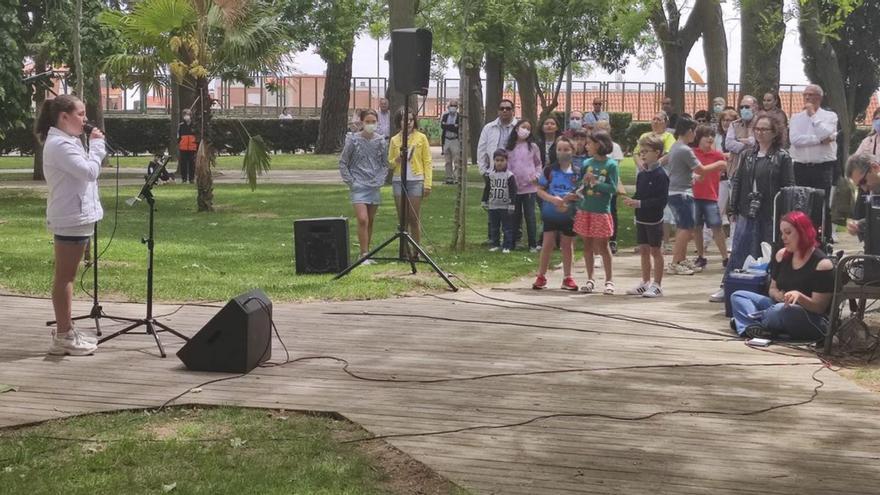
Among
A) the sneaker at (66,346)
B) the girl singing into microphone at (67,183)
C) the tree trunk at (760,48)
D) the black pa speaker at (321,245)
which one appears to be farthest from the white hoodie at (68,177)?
the tree trunk at (760,48)

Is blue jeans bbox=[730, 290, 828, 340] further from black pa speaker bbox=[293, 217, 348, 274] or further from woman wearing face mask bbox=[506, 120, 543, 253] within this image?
woman wearing face mask bbox=[506, 120, 543, 253]

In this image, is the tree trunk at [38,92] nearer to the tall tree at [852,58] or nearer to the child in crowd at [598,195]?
the child in crowd at [598,195]

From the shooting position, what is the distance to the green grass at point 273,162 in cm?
3609

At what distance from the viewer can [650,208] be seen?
11.7 m

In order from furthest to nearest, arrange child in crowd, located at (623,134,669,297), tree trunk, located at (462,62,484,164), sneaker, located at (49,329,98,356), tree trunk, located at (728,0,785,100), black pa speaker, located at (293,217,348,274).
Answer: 1. tree trunk, located at (462,62,484,164)
2. tree trunk, located at (728,0,785,100)
3. black pa speaker, located at (293,217,348,274)
4. child in crowd, located at (623,134,669,297)
5. sneaker, located at (49,329,98,356)

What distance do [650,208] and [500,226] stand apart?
14.2ft

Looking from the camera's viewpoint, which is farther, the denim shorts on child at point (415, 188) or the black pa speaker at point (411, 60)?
the denim shorts on child at point (415, 188)

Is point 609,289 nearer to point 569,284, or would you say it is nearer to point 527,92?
point 569,284

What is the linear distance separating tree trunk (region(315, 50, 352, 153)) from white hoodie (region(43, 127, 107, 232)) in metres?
33.9

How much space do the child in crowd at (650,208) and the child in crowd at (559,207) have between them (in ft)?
2.07

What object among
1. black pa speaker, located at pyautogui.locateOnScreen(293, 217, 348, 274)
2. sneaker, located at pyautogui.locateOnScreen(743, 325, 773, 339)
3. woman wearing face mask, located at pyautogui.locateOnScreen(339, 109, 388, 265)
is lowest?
sneaker, located at pyautogui.locateOnScreen(743, 325, 773, 339)

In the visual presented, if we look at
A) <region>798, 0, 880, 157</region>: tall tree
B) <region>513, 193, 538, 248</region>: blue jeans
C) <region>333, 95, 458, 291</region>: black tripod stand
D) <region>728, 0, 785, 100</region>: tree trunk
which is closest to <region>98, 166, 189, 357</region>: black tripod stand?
<region>333, 95, 458, 291</region>: black tripod stand

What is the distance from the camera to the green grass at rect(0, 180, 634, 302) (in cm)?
1188

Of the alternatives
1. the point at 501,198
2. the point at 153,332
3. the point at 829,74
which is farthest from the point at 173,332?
the point at 829,74
